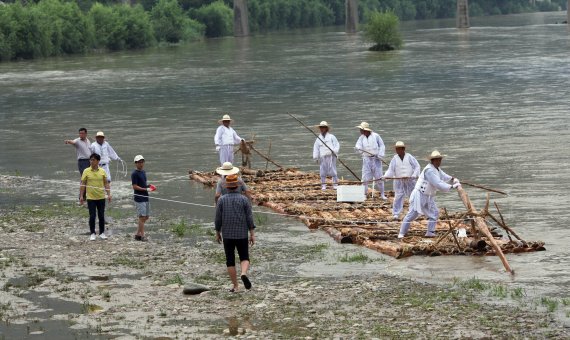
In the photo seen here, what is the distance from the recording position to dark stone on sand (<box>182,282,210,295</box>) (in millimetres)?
15352

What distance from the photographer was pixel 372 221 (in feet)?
66.5

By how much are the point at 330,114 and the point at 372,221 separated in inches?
919

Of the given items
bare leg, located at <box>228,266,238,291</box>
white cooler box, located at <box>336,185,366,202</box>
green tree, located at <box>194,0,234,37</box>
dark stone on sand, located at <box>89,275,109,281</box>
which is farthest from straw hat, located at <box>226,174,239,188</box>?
green tree, located at <box>194,0,234,37</box>

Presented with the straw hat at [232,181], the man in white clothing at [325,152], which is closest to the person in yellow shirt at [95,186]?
the straw hat at [232,181]

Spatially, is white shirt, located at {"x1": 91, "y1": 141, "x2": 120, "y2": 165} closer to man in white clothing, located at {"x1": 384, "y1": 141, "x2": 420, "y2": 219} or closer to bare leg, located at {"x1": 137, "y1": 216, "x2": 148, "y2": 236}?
bare leg, located at {"x1": 137, "y1": 216, "x2": 148, "y2": 236}

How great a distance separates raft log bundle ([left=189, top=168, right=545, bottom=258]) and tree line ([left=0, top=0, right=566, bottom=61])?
63184mm

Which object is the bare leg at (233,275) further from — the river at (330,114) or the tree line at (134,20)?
the tree line at (134,20)

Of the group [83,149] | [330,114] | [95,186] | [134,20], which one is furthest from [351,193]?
[134,20]

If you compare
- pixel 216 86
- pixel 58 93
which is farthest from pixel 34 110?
pixel 216 86

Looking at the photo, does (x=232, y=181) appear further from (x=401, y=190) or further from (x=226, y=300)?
(x=401, y=190)

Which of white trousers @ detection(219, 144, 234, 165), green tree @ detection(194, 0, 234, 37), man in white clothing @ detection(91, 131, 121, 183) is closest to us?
man in white clothing @ detection(91, 131, 121, 183)

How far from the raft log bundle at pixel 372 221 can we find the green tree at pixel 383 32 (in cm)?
5566

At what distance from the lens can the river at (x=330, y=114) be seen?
23.6 m

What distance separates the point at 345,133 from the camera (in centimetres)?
3769
